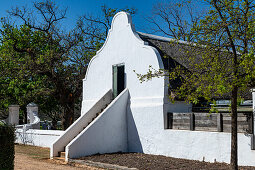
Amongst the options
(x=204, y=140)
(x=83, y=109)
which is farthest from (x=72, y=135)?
(x=204, y=140)

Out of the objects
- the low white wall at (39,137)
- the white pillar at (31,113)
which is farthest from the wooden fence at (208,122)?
the white pillar at (31,113)

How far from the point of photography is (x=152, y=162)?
12250mm

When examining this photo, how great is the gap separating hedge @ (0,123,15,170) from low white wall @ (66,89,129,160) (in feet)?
19.7

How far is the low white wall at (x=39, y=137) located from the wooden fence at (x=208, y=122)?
6.78 m

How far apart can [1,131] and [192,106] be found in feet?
32.0

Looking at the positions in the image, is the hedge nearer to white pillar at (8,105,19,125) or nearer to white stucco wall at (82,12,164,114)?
white stucco wall at (82,12,164,114)

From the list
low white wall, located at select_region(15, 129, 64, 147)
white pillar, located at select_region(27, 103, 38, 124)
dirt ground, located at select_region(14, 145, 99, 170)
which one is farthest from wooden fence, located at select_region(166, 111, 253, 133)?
white pillar, located at select_region(27, 103, 38, 124)

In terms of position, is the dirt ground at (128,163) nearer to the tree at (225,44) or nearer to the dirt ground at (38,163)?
the dirt ground at (38,163)

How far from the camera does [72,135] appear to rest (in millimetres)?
15617

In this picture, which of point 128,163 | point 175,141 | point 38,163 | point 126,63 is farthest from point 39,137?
point 175,141

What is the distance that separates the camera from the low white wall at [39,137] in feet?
59.6

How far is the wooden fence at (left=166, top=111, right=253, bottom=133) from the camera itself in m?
11.0

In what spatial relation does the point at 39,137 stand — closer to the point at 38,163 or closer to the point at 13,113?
the point at 13,113

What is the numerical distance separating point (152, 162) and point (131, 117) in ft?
12.8
